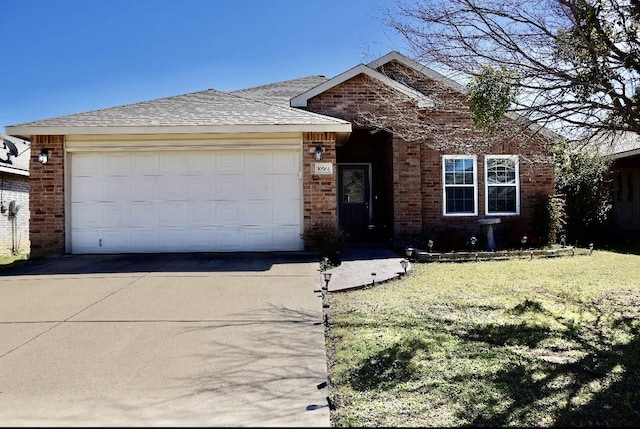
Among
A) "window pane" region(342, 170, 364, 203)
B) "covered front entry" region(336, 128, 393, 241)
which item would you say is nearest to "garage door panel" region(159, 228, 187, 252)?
"covered front entry" region(336, 128, 393, 241)

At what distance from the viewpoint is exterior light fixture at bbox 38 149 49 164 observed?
9867 millimetres

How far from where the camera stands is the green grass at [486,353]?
3244mm

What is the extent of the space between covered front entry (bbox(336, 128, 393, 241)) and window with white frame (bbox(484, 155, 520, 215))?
3008 mm

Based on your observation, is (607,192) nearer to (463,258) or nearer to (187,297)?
(463,258)

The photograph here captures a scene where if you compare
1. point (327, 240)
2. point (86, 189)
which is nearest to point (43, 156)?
point (86, 189)

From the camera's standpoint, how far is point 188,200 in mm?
10109

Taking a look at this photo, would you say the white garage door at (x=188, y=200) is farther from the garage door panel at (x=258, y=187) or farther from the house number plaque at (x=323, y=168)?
the house number plaque at (x=323, y=168)

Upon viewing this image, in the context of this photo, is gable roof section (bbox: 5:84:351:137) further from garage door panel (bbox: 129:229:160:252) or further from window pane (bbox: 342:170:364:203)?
window pane (bbox: 342:170:364:203)

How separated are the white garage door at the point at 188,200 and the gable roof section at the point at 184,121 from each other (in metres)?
0.68

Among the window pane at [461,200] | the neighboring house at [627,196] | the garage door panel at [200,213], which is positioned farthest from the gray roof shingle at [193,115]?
the neighboring house at [627,196]

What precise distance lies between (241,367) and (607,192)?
13.4 m

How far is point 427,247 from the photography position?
11234mm

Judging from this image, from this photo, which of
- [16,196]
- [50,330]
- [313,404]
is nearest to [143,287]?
[50,330]

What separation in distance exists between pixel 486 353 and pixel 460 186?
27.2 ft
